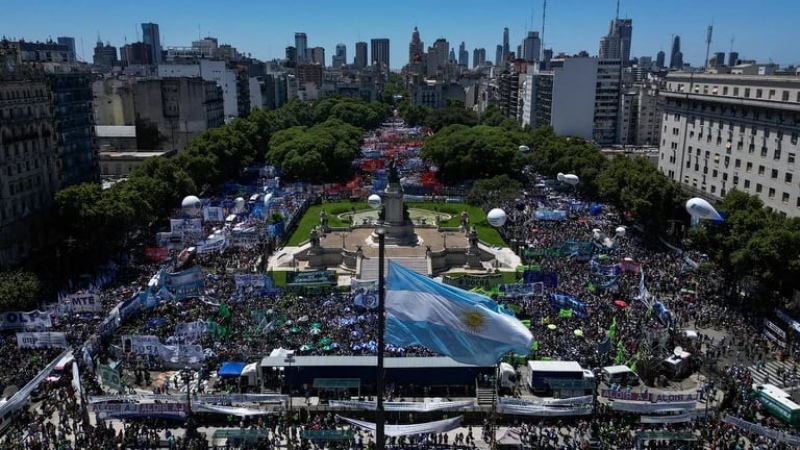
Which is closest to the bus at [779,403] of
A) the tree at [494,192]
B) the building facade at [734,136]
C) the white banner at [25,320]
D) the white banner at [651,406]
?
the white banner at [651,406]

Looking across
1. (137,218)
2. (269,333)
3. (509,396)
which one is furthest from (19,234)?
(509,396)

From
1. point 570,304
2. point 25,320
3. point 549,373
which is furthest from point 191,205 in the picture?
point 549,373

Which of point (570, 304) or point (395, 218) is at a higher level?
point (395, 218)

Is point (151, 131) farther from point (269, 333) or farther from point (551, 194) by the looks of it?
point (269, 333)

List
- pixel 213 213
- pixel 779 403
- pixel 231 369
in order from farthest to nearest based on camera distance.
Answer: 1. pixel 213 213
2. pixel 231 369
3. pixel 779 403

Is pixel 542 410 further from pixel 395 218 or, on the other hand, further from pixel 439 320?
pixel 395 218

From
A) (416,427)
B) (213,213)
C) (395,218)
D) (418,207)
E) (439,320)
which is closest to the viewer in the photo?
(439,320)

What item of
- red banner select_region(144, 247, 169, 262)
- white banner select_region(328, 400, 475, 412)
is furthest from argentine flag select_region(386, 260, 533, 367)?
red banner select_region(144, 247, 169, 262)

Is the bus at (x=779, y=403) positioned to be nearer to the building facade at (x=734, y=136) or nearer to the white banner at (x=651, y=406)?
the white banner at (x=651, y=406)

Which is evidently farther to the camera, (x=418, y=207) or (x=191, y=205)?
(x=418, y=207)
